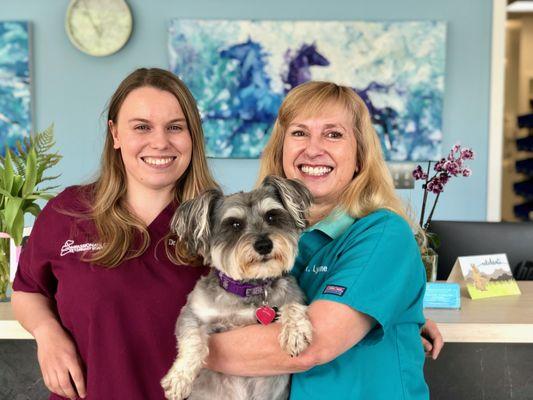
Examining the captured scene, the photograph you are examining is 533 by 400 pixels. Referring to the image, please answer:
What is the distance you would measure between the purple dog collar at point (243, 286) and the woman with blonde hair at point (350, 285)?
0.13 m

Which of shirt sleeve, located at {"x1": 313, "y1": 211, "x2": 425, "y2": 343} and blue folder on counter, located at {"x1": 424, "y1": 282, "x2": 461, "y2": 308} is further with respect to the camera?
blue folder on counter, located at {"x1": 424, "y1": 282, "x2": 461, "y2": 308}

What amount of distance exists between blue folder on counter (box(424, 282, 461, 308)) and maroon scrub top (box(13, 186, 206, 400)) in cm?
92

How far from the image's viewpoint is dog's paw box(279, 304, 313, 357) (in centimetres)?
130

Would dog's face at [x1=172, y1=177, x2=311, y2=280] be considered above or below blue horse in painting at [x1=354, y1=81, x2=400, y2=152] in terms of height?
below

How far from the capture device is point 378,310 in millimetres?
1308

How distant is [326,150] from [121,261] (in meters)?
0.67

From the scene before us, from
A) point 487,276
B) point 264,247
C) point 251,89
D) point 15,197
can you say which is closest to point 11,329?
point 15,197

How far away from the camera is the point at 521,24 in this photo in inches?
228

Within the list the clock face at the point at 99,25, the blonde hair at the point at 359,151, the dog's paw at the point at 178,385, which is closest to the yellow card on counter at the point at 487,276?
the blonde hair at the point at 359,151

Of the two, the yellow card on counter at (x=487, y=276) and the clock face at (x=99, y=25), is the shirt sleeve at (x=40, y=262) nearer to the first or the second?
the yellow card on counter at (x=487, y=276)

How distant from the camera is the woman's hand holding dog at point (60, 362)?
5.25 ft

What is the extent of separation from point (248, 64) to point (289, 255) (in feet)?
11.4

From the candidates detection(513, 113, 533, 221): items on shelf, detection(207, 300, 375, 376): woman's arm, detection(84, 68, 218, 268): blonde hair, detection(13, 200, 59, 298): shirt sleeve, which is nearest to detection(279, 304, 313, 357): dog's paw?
detection(207, 300, 375, 376): woman's arm

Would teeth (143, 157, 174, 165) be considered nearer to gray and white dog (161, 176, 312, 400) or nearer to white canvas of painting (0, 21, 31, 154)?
gray and white dog (161, 176, 312, 400)
